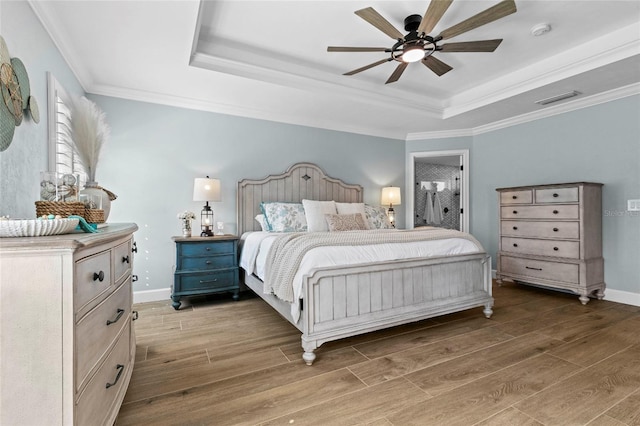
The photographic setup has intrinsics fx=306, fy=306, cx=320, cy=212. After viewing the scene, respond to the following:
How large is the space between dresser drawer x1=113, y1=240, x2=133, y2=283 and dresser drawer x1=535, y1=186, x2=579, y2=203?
4324 mm

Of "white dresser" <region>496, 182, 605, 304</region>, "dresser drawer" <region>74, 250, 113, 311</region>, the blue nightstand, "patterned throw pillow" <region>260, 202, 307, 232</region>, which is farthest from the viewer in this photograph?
"patterned throw pillow" <region>260, 202, 307, 232</region>

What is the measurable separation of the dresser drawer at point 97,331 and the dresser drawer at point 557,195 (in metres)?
4.36

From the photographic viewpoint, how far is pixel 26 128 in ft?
6.22

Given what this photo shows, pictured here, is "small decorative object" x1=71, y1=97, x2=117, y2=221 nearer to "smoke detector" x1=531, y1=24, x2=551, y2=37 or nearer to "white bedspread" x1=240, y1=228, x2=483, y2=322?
"white bedspread" x1=240, y1=228, x2=483, y2=322

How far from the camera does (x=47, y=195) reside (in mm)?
1422

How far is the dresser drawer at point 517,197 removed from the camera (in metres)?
3.88

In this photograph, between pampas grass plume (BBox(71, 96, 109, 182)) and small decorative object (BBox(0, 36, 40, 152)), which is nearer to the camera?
small decorative object (BBox(0, 36, 40, 152))

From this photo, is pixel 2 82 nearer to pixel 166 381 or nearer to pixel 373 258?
pixel 166 381

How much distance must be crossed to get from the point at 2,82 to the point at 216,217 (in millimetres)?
2564

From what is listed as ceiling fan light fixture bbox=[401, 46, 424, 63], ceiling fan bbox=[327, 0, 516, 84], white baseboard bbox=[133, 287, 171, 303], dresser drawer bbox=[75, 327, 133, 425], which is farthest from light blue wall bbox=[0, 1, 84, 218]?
ceiling fan light fixture bbox=[401, 46, 424, 63]

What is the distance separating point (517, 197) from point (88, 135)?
4508 mm

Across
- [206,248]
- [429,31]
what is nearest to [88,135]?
[206,248]

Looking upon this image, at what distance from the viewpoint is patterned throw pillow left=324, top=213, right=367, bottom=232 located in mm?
3682

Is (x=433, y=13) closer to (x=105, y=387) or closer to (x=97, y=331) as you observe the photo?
(x=97, y=331)
